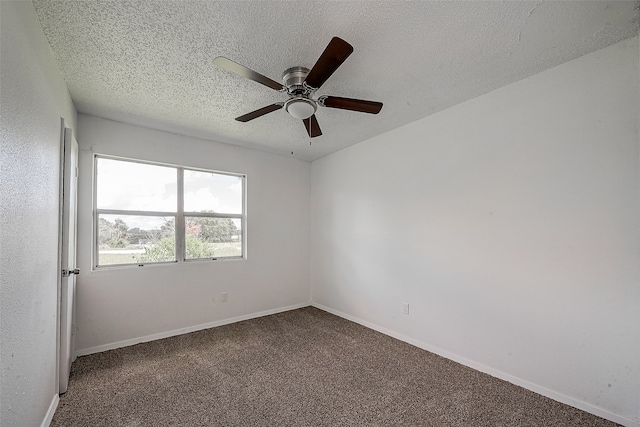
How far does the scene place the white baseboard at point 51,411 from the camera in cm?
174

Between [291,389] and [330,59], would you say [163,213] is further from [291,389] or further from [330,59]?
[330,59]

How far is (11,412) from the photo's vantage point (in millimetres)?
1235

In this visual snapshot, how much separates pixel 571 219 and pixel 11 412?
3329 mm

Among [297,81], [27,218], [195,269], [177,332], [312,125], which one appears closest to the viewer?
[27,218]

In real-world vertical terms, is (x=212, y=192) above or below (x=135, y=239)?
above

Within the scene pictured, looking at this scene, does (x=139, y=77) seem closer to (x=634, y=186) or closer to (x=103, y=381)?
(x=103, y=381)

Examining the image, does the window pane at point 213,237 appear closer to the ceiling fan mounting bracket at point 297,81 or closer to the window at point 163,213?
the window at point 163,213

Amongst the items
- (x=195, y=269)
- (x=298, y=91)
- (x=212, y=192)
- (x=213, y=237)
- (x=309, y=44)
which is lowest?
(x=195, y=269)

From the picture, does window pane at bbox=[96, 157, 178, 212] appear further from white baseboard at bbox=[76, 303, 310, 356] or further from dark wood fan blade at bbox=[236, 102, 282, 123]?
dark wood fan blade at bbox=[236, 102, 282, 123]

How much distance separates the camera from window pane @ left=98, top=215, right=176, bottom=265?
3.04 metres

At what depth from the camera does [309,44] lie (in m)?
1.83

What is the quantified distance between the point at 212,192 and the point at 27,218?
2.40 metres

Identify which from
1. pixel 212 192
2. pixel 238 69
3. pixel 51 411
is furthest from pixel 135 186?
pixel 238 69

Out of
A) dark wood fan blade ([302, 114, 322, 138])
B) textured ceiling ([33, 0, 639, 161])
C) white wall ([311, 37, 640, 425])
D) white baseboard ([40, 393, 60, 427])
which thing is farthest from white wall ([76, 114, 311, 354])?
dark wood fan blade ([302, 114, 322, 138])
